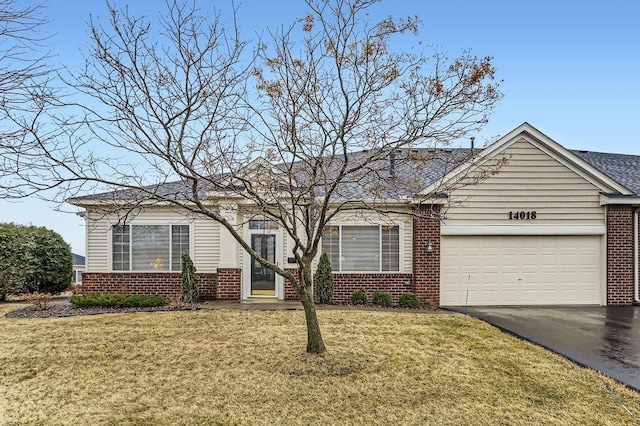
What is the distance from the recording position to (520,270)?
13094mm

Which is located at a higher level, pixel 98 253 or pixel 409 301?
pixel 98 253

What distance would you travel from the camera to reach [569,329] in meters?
9.70

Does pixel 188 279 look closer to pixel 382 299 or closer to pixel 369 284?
pixel 369 284

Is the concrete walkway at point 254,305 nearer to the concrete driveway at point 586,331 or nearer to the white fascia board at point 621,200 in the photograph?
the concrete driveway at point 586,331

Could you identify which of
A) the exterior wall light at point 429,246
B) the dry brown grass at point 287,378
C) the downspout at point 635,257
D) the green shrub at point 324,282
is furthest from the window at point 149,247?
the downspout at point 635,257

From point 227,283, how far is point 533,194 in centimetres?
923

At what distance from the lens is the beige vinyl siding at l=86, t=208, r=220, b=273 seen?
13547 millimetres

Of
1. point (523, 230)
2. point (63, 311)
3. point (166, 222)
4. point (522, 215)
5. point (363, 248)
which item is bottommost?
point (63, 311)

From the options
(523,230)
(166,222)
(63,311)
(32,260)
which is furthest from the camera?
(32,260)

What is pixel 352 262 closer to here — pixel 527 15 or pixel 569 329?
pixel 569 329

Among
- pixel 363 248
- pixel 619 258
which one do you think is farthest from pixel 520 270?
pixel 363 248

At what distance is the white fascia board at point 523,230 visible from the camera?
42.3ft

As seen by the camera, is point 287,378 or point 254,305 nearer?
point 287,378

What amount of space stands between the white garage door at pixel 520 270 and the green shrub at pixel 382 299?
160 centimetres
